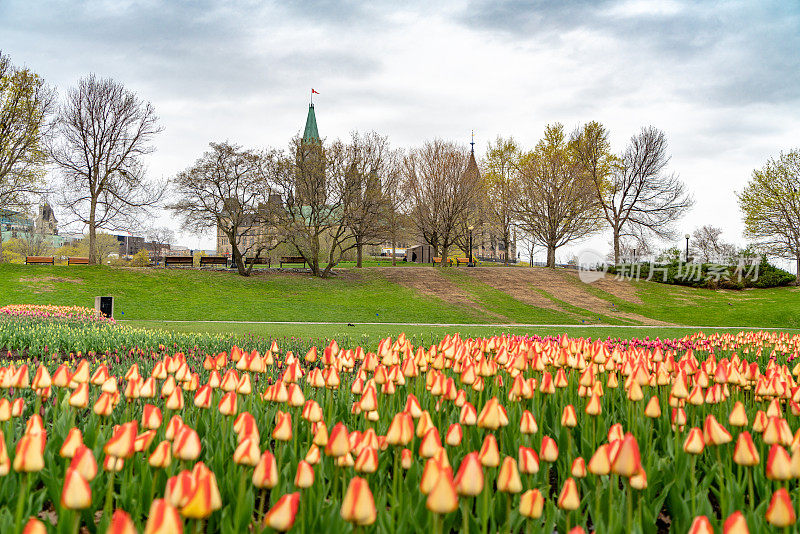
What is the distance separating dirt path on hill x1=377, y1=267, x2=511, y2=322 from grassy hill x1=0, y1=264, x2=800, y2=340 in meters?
0.07

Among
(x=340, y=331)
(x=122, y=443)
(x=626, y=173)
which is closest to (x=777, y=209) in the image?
(x=626, y=173)

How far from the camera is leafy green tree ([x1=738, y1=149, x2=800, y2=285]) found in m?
38.2

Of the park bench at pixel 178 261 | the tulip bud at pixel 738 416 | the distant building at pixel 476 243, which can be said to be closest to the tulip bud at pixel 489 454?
the tulip bud at pixel 738 416

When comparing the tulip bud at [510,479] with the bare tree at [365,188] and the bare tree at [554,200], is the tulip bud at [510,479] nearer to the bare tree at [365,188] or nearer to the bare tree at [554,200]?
the bare tree at [365,188]

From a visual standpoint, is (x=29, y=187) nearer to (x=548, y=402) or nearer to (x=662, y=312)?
(x=548, y=402)

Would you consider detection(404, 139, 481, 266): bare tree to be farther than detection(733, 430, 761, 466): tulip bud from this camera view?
Yes

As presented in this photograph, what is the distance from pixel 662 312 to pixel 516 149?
2472 cm

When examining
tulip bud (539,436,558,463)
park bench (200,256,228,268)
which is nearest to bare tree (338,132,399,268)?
park bench (200,256,228,268)

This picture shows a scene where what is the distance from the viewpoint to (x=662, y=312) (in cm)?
3066

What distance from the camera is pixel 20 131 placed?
29.2 meters

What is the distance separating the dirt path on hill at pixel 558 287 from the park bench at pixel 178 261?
21541 millimetres

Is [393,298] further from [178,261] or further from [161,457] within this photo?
[161,457]

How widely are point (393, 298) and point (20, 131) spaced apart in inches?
920

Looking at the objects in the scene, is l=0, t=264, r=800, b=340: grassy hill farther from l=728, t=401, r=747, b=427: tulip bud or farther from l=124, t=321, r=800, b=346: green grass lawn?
l=728, t=401, r=747, b=427: tulip bud
